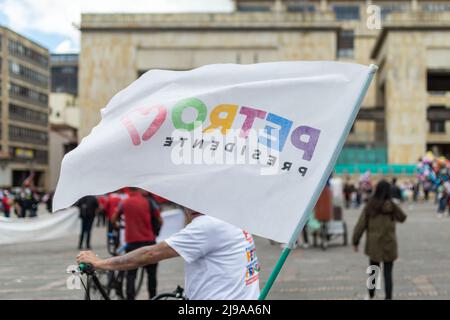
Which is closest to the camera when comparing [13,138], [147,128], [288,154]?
[288,154]

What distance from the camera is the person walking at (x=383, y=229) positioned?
8.12 m

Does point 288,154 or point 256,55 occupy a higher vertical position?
point 256,55

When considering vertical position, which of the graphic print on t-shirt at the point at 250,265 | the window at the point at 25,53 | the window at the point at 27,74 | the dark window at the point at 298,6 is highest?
the dark window at the point at 298,6

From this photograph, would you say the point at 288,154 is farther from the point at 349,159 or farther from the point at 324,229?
the point at 349,159

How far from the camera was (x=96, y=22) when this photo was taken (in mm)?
59688

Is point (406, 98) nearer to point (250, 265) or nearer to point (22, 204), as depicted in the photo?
point (22, 204)

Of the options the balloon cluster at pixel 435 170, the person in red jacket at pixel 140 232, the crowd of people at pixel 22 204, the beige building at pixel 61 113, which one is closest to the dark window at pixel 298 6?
the beige building at pixel 61 113

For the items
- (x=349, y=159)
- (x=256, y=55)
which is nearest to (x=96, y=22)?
(x=256, y=55)

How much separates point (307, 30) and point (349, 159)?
39.4 ft

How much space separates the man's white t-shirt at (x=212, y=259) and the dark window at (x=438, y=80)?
2323 inches

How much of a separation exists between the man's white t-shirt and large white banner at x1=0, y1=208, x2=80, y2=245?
38.1ft

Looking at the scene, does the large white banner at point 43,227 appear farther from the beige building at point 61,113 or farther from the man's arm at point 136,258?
the beige building at point 61,113
